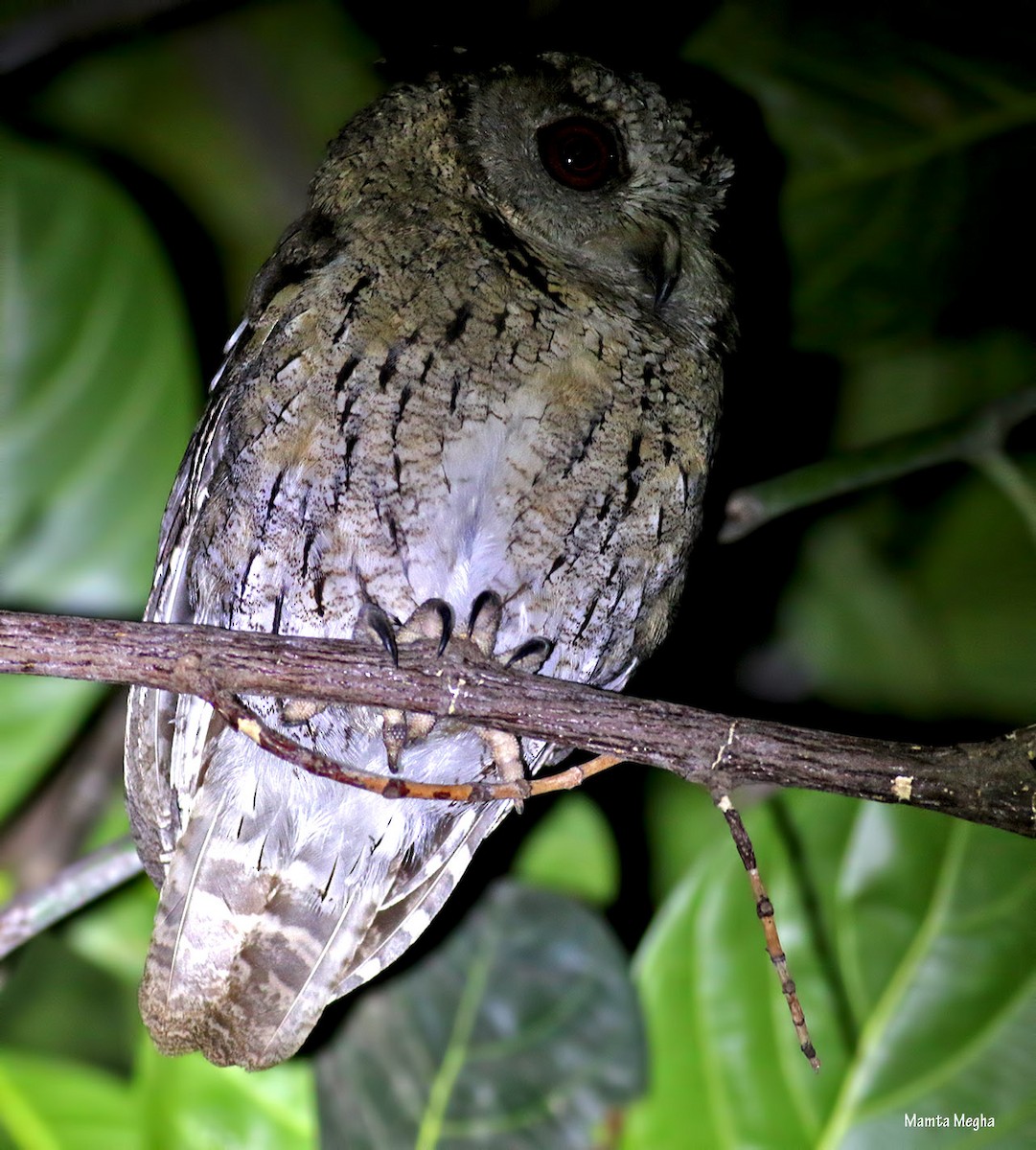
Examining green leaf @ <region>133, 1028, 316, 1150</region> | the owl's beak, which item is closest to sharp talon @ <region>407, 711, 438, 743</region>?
the owl's beak

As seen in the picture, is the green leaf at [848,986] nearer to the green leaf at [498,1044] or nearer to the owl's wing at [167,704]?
the green leaf at [498,1044]

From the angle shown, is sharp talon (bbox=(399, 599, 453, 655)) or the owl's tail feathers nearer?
sharp talon (bbox=(399, 599, 453, 655))

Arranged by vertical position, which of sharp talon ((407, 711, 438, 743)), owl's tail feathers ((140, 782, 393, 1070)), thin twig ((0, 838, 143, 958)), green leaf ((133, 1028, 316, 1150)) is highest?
sharp talon ((407, 711, 438, 743))

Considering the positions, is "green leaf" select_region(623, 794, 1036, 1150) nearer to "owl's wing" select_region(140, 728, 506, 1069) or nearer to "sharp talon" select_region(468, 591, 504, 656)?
"owl's wing" select_region(140, 728, 506, 1069)

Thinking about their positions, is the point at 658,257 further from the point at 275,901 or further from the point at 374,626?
the point at 275,901

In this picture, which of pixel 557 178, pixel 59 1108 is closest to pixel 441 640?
pixel 557 178

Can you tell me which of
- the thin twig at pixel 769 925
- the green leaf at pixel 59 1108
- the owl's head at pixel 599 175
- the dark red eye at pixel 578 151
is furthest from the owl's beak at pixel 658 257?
the green leaf at pixel 59 1108
